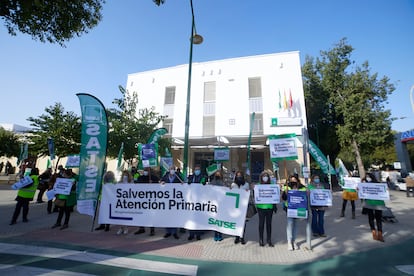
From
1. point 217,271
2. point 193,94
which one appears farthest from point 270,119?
point 217,271

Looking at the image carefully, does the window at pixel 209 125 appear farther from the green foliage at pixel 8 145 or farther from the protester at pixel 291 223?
the green foliage at pixel 8 145

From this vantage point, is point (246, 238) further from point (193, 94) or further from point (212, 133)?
point (193, 94)

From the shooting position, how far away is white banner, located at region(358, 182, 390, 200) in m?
5.60

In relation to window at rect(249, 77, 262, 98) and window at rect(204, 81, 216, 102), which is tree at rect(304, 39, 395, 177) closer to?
window at rect(249, 77, 262, 98)

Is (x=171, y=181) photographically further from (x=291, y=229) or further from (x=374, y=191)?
(x=374, y=191)

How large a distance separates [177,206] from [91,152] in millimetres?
3033

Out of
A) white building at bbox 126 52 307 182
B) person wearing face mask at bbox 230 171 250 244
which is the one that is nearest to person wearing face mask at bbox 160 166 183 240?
person wearing face mask at bbox 230 171 250 244

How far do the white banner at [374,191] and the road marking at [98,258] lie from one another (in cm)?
547

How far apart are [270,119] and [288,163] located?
14.4ft

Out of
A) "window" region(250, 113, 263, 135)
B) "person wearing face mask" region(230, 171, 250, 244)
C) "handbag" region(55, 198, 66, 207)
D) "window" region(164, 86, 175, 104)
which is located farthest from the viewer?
"window" region(164, 86, 175, 104)

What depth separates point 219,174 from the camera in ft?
20.2

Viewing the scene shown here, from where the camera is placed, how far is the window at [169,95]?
21656 mm

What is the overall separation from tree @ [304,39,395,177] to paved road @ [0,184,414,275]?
1556 centimetres

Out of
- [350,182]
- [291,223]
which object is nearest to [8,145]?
[291,223]
